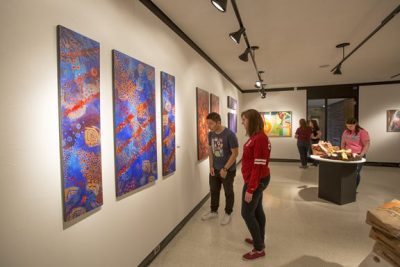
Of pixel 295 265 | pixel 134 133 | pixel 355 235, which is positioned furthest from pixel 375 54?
pixel 134 133

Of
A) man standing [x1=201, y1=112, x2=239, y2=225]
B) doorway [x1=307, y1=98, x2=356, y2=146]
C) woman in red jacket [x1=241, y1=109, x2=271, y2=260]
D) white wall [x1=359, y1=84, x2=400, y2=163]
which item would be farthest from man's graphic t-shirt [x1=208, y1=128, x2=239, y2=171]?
white wall [x1=359, y1=84, x2=400, y2=163]

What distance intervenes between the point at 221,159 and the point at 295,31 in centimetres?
214

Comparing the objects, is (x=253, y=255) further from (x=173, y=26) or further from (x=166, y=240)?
(x=173, y=26)

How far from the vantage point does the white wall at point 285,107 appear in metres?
8.10

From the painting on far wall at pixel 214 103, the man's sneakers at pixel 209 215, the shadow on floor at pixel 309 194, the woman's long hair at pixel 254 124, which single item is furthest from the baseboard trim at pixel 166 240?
the shadow on floor at pixel 309 194

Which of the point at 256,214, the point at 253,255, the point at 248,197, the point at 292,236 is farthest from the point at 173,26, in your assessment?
the point at 292,236

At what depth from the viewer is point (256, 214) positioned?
2387 millimetres

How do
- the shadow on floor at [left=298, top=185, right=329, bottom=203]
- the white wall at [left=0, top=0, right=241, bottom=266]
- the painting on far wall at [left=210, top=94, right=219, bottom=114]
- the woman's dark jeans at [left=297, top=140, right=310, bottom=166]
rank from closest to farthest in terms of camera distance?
the white wall at [left=0, top=0, right=241, bottom=266] → the shadow on floor at [left=298, top=185, right=329, bottom=203] → the painting on far wall at [left=210, top=94, right=219, bottom=114] → the woman's dark jeans at [left=297, top=140, right=310, bottom=166]

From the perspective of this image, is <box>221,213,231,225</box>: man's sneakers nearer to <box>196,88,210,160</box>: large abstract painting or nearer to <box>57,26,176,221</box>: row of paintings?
<box>196,88,210,160</box>: large abstract painting

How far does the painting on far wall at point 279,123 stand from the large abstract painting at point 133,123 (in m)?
6.83

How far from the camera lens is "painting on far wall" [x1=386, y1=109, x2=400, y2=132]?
7099mm

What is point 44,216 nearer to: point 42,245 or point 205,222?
point 42,245

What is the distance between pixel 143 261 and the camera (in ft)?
7.34

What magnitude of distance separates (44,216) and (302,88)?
851 centimetres
